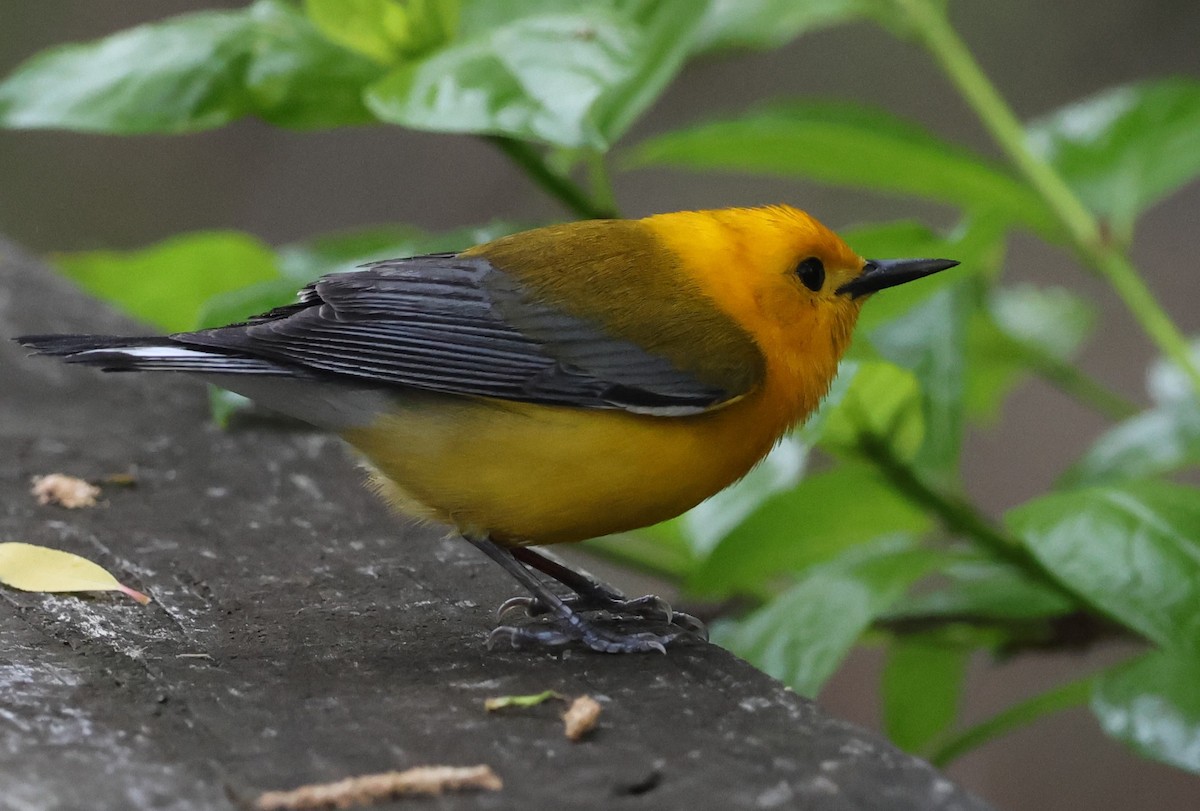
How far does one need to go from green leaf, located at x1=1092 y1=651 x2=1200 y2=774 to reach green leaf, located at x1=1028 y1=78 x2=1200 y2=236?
3.90ft

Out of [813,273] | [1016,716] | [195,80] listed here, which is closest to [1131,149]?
[813,273]

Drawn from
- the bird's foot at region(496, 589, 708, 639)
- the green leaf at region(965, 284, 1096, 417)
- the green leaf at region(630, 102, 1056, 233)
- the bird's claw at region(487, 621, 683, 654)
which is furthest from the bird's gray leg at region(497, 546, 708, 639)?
the green leaf at region(965, 284, 1096, 417)

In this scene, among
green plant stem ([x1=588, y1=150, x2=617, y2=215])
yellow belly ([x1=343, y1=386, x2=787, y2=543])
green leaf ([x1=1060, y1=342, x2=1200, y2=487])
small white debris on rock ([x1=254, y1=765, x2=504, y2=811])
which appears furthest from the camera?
green leaf ([x1=1060, y1=342, x2=1200, y2=487])

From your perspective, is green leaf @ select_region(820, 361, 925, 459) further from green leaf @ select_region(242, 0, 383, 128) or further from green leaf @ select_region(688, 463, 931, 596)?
green leaf @ select_region(242, 0, 383, 128)

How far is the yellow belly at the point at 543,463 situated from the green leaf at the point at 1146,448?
1087 mm

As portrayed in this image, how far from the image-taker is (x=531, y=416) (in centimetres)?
289

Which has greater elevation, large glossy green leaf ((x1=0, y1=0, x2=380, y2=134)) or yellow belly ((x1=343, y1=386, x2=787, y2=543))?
large glossy green leaf ((x1=0, y1=0, x2=380, y2=134))

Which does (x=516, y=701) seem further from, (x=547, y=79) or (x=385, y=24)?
(x=385, y=24)

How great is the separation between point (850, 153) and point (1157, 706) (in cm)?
136

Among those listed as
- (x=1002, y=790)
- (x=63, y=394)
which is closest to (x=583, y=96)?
(x=63, y=394)

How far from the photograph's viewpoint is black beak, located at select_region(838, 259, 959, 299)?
3.19 m

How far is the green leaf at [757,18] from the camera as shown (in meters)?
3.63

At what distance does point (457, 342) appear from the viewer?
120 inches

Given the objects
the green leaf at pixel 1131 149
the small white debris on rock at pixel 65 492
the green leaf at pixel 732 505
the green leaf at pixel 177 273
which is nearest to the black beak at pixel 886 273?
the green leaf at pixel 732 505
